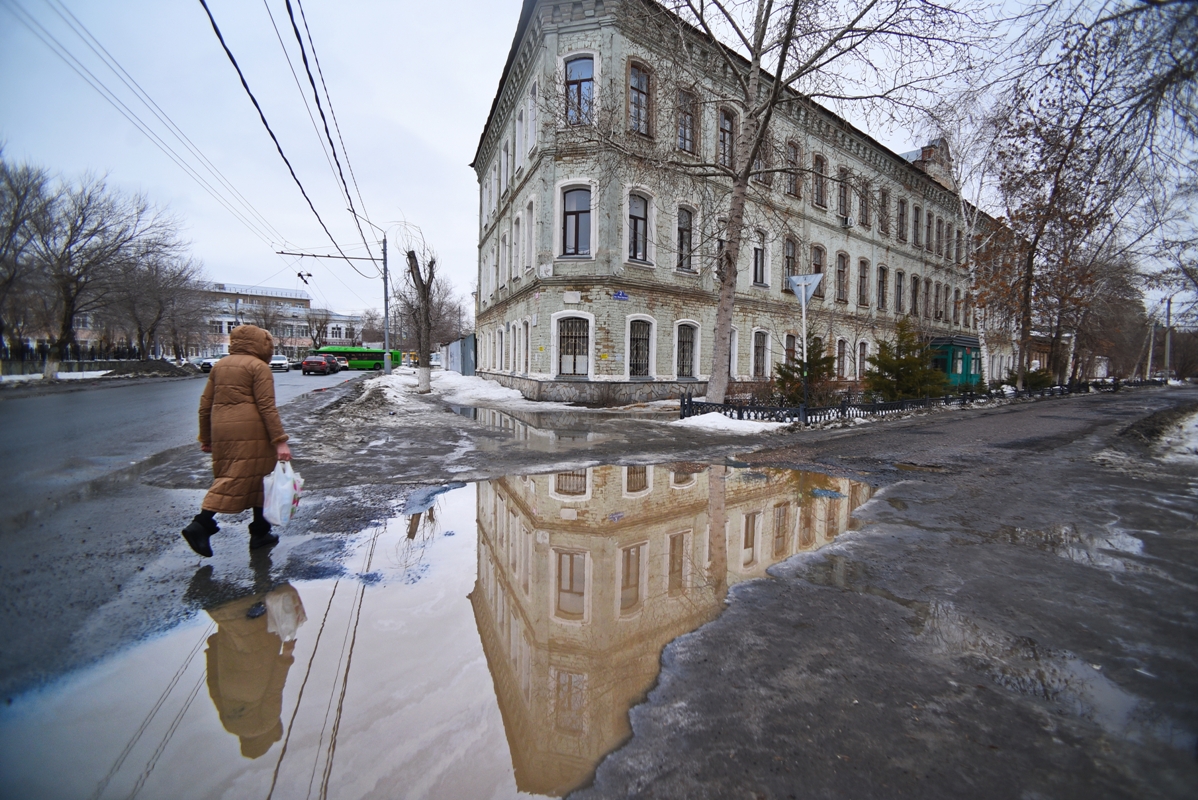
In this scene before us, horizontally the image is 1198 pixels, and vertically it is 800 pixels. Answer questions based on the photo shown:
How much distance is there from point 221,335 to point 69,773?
95.6 m

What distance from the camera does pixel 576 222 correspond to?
1761 cm

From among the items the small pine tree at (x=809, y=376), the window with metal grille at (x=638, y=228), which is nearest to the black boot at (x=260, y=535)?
the small pine tree at (x=809, y=376)

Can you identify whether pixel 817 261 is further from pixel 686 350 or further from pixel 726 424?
pixel 726 424

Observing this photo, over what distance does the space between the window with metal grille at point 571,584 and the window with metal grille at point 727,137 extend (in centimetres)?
1955

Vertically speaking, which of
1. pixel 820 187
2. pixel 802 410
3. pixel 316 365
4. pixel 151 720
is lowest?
pixel 151 720

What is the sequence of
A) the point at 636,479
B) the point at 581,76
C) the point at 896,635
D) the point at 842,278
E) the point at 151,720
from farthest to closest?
the point at 842,278 → the point at 581,76 → the point at 636,479 → the point at 896,635 → the point at 151,720

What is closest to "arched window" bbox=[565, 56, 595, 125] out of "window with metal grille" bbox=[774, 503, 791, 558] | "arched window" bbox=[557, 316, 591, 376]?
"arched window" bbox=[557, 316, 591, 376]

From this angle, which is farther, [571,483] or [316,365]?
[316,365]

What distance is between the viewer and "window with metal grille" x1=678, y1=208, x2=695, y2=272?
752 inches

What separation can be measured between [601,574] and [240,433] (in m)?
2.95

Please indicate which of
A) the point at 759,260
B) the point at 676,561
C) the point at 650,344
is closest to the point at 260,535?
the point at 676,561

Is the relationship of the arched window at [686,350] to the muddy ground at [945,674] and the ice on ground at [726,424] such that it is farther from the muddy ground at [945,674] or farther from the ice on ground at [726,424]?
the muddy ground at [945,674]

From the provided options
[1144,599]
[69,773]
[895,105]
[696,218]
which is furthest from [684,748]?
[696,218]

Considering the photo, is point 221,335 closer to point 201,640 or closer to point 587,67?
point 587,67
